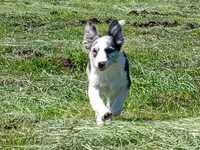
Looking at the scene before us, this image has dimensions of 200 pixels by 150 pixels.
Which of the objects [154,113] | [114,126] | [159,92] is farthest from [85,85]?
[114,126]

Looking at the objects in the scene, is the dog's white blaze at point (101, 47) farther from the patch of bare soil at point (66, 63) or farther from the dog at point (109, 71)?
the patch of bare soil at point (66, 63)

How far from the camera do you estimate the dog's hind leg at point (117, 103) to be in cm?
1303

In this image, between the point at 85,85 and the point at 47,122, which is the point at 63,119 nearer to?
the point at 47,122

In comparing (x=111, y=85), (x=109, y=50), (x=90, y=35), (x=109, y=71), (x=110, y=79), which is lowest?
(x=111, y=85)

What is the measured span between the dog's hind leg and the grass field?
22 centimetres

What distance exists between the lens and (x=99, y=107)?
12.4m

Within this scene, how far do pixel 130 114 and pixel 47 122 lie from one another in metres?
2.57

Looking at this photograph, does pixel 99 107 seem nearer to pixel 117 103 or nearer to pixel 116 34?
pixel 117 103

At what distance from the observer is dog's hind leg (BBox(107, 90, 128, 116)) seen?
13033 millimetres

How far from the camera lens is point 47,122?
11.9m

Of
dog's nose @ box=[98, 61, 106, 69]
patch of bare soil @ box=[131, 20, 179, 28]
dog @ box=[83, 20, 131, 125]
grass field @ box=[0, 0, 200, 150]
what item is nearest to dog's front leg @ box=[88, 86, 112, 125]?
dog @ box=[83, 20, 131, 125]

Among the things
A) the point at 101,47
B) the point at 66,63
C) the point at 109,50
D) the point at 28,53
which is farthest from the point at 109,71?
the point at 28,53

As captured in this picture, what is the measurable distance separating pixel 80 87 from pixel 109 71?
352 centimetres

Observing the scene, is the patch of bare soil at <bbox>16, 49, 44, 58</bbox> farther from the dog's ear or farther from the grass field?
the dog's ear
